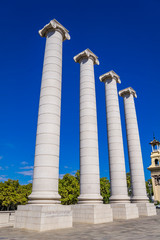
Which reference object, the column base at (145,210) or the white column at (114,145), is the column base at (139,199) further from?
the white column at (114,145)

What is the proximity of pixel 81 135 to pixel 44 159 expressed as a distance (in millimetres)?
16369

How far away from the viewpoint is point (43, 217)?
28719 mm

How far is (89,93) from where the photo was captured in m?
52.9

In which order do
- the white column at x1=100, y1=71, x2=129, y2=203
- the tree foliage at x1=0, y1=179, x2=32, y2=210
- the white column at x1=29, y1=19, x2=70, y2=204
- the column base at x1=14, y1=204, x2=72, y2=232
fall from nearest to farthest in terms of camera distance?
the column base at x1=14, y1=204, x2=72, y2=232 → the white column at x1=29, y1=19, x2=70, y2=204 → the white column at x1=100, y1=71, x2=129, y2=203 → the tree foliage at x1=0, y1=179, x2=32, y2=210

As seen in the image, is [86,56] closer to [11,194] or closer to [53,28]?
[53,28]

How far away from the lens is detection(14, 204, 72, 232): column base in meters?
28.6

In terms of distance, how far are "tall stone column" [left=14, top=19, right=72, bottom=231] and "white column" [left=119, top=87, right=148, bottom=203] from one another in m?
37.7

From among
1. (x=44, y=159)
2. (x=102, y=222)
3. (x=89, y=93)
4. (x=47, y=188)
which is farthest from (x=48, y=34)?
(x=102, y=222)

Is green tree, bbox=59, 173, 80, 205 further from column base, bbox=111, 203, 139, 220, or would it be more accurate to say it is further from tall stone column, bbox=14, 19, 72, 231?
tall stone column, bbox=14, 19, 72, 231

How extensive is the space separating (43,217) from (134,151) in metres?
47.0

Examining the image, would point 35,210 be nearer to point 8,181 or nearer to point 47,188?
point 47,188

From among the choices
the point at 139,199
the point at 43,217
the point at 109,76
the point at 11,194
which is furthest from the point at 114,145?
the point at 11,194

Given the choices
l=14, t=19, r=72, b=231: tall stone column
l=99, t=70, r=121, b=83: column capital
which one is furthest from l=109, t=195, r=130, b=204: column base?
l=99, t=70, r=121, b=83: column capital

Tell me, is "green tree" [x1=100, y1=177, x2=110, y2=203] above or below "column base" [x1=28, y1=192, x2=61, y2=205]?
above
